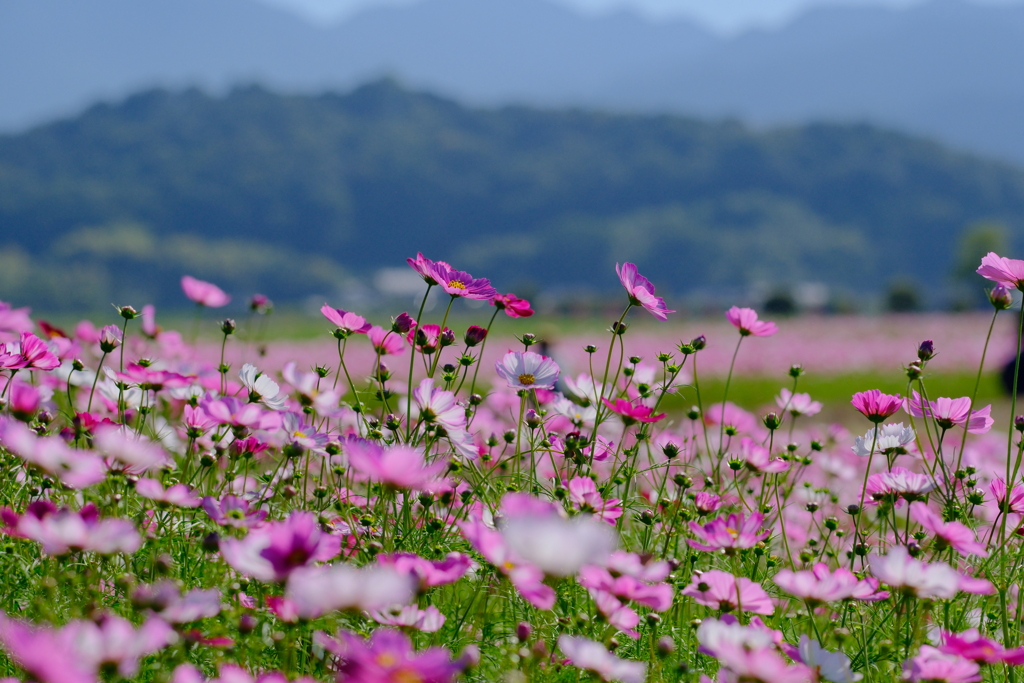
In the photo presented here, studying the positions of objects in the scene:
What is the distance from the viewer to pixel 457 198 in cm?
13738

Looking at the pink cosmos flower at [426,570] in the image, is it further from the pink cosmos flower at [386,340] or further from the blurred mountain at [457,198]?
the blurred mountain at [457,198]

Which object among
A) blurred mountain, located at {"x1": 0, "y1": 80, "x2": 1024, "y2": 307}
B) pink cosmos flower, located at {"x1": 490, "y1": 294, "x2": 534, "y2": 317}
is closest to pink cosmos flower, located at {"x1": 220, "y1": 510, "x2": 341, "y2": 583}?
pink cosmos flower, located at {"x1": 490, "y1": 294, "x2": 534, "y2": 317}

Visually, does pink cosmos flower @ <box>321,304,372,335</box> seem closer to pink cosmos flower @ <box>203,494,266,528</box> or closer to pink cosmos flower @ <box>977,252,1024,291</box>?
pink cosmos flower @ <box>203,494,266,528</box>

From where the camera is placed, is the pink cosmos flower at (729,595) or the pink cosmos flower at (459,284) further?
the pink cosmos flower at (459,284)

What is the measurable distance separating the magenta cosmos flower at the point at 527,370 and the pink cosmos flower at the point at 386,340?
26 centimetres

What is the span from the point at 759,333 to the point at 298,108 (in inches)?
6176

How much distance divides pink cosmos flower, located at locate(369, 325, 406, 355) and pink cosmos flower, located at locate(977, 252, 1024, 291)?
→ 3.47ft

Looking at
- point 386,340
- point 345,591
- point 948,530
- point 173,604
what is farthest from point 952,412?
point 173,604

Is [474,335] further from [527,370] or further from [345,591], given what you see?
[345,591]

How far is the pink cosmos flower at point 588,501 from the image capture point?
4.04ft

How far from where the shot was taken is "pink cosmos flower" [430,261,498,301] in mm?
1412

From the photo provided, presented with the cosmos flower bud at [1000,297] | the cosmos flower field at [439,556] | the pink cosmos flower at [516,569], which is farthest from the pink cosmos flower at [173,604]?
the cosmos flower bud at [1000,297]

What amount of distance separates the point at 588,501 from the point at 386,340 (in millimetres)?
591

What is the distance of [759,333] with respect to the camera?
1665 mm
